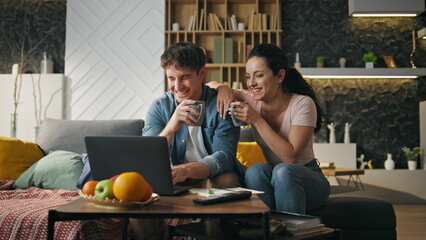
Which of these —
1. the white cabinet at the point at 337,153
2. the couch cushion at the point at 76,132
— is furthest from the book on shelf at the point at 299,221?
the white cabinet at the point at 337,153

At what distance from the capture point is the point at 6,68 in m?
5.85

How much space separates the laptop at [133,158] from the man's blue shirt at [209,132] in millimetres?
481

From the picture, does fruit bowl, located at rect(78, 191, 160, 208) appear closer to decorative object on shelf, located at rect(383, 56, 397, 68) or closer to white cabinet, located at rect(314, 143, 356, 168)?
white cabinet, located at rect(314, 143, 356, 168)

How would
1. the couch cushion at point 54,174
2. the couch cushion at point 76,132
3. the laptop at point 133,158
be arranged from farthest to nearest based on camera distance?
the couch cushion at point 76,132 → the couch cushion at point 54,174 → the laptop at point 133,158

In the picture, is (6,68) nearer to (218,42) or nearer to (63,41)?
(63,41)

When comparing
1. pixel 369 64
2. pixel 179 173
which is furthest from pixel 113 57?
pixel 179 173

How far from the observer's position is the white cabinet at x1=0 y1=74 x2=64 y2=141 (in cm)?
550

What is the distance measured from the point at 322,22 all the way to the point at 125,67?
2.57 meters

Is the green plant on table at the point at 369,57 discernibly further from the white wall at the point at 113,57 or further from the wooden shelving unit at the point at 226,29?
the white wall at the point at 113,57

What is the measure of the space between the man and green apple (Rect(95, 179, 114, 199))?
0.75 metres

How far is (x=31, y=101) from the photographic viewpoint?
18.1 feet

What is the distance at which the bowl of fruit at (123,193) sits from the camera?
1.29m

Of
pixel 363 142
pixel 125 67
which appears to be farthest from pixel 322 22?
pixel 125 67

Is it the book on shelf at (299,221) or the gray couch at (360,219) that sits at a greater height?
the book on shelf at (299,221)
